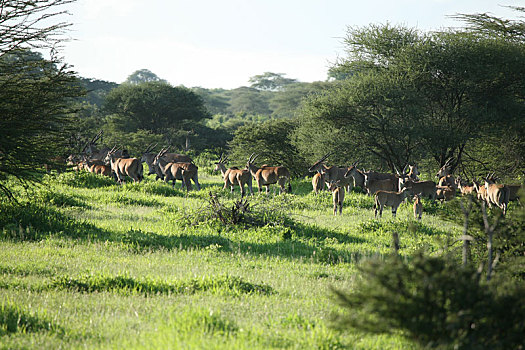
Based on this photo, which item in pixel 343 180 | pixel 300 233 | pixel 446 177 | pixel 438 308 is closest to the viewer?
pixel 438 308

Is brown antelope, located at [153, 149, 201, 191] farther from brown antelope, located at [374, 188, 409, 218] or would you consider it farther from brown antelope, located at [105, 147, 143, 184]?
brown antelope, located at [374, 188, 409, 218]

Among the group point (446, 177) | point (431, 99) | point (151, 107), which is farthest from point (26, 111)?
point (151, 107)

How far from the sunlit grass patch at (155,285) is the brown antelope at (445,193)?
11.4m

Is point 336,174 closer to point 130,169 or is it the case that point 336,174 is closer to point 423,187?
point 423,187

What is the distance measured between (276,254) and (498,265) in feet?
12.6

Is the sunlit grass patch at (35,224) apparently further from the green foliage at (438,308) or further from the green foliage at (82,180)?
the green foliage at (82,180)

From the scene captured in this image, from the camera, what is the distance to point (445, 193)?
15836 mm

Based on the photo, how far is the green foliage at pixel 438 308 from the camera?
3.36 metres

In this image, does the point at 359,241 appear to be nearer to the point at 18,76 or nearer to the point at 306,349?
the point at 306,349

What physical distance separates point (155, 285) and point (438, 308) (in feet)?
10.9

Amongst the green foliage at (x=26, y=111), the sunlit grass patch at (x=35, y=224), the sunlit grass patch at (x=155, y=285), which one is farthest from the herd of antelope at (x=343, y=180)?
the sunlit grass patch at (x=155, y=285)

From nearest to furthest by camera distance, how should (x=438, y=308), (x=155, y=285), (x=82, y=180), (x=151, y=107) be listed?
1. (x=438, y=308)
2. (x=155, y=285)
3. (x=82, y=180)
4. (x=151, y=107)

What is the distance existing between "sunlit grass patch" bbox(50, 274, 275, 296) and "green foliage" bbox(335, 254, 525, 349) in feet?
7.66

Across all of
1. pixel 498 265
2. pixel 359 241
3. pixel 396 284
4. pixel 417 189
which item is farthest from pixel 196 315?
pixel 417 189
